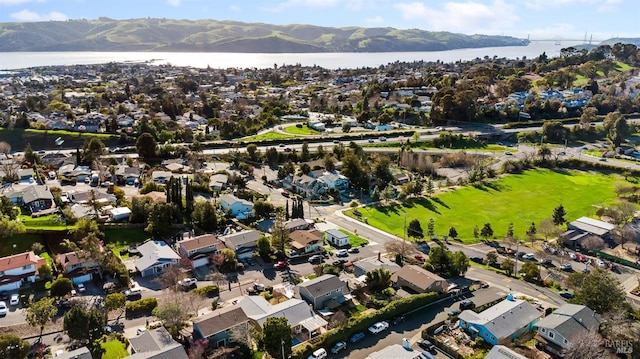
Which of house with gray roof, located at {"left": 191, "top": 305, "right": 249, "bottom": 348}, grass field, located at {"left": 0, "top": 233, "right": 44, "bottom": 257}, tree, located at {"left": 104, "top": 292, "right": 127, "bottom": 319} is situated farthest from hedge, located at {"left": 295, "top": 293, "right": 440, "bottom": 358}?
grass field, located at {"left": 0, "top": 233, "right": 44, "bottom": 257}

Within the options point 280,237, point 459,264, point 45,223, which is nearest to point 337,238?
point 280,237

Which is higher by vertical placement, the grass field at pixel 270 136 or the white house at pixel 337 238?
the grass field at pixel 270 136

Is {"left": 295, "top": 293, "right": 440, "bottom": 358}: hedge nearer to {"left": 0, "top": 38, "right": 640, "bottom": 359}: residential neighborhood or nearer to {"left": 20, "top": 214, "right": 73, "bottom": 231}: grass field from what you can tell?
{"left": 0, "top": 38, "right": 640, "bottom": 359}: residential neighborhood

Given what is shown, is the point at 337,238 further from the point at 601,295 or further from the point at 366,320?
the point at 601,295

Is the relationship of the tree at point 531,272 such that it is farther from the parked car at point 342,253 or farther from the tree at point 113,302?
the tree at point 113,302

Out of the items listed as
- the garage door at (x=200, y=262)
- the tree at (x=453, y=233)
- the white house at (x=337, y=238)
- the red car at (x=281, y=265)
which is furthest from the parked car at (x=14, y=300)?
the tree at (x=453, y=233)
